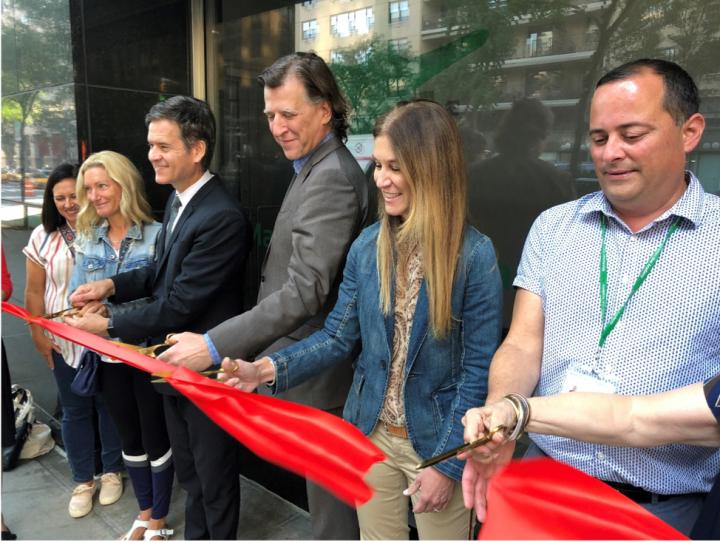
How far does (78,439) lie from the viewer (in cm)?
409

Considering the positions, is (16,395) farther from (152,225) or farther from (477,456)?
(477,456)

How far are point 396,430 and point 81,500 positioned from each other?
2.87 m

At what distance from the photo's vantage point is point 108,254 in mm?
3389

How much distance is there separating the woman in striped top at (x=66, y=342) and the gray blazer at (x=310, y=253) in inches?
77.0

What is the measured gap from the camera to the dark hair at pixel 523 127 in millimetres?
2730

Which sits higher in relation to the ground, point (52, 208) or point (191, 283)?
point (52, 208)

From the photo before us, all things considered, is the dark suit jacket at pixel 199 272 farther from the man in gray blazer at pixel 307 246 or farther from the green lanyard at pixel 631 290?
the green lanyard at pixel 631 290

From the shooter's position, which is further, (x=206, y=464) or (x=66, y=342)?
(x=66, y=342)

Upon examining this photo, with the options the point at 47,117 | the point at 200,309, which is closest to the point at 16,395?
the point at 47,117

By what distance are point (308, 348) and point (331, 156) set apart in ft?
2.65

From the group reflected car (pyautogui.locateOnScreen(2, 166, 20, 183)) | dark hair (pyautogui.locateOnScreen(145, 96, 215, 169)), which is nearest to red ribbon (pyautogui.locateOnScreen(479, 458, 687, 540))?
dark hair (pyautogui.locateOnScreen(145, 96, 215, 169))

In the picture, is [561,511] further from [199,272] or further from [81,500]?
[81,500]

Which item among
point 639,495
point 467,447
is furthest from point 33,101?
point 639,495

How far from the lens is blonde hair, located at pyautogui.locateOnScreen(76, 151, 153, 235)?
3.38 meters
